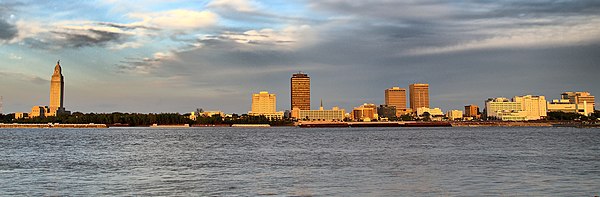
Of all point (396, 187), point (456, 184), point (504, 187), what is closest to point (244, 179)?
point (396, 187)

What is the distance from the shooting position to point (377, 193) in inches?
1023

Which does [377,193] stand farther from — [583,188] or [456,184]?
[583,188]

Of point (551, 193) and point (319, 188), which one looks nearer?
point (551, 193)

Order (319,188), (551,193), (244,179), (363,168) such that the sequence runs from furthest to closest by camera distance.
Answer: (363,168), (244,179), (319,188), (551,193)

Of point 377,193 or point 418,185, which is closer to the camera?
point 377,193

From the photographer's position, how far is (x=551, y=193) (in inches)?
1017

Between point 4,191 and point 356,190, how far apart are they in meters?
15.9

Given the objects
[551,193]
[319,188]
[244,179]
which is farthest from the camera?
[244,179]

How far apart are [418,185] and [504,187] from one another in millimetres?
3882

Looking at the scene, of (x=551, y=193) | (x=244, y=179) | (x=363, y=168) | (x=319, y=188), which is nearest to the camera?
(x=551, y=193)

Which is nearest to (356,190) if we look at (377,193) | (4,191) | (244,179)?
(377,193)

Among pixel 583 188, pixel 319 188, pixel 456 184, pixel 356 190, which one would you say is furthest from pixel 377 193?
pixel 583 188

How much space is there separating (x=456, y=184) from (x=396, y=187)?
3.29m

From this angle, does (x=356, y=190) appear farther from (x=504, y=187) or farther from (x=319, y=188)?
(x=504, y=187)
